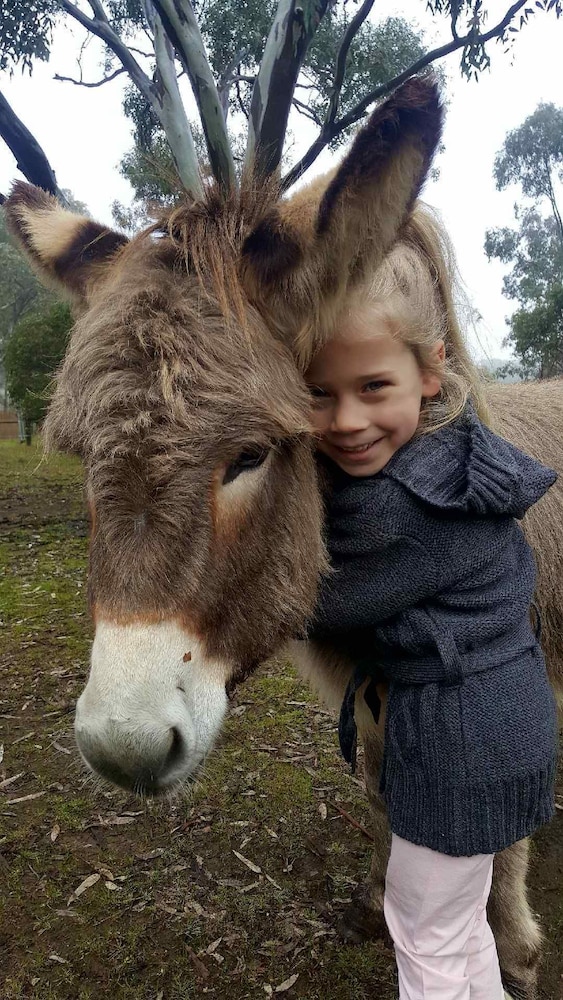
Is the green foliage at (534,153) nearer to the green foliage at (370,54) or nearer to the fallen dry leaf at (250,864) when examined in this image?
the green foliage at (370,54)

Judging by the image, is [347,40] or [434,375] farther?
[347,40]

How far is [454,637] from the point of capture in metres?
1.67

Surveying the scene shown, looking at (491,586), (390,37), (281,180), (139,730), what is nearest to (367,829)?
(491,586)

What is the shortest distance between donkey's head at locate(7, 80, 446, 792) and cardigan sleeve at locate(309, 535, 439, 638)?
11 cm

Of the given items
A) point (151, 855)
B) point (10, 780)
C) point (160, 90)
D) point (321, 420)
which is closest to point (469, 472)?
point (321, 420)

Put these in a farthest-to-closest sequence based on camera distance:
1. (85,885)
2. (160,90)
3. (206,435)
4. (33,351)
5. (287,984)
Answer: (33,351)
(160,90)
(85,885)
(287,984)
(206,435)

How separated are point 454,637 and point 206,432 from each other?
90 centimetres

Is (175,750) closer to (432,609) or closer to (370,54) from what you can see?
(432,609)

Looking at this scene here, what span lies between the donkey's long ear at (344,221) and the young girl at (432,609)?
0.11m

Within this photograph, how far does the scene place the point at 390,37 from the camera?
13422mm

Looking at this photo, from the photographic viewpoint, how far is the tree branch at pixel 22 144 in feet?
29.5

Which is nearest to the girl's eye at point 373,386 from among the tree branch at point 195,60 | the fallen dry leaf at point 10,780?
the fallen dry leaf at point 10,780

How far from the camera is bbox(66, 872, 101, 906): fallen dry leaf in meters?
3.26

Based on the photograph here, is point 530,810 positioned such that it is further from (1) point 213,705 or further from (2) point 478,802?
(1) point 213,705
